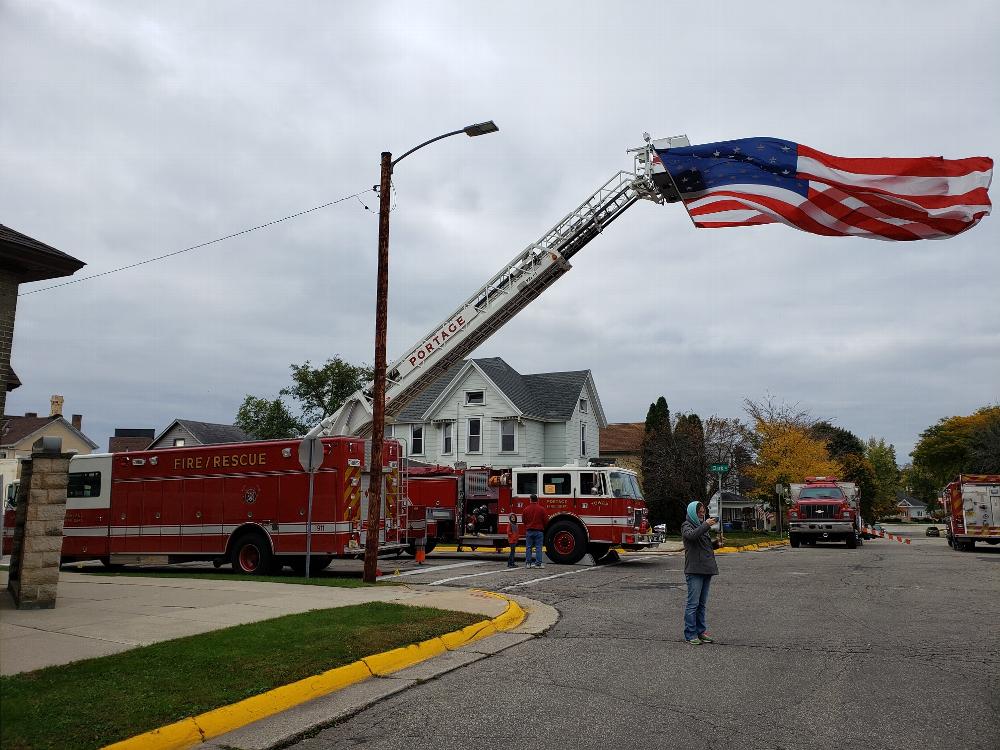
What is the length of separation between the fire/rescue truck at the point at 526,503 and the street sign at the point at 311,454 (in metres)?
3.76

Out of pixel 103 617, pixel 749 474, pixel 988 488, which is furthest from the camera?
pixel 749 474

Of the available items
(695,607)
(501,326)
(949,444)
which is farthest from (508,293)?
(949,444)

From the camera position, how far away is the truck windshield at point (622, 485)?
62.4ft

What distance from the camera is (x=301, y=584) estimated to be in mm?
13672

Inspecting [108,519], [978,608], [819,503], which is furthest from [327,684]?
[819,503]

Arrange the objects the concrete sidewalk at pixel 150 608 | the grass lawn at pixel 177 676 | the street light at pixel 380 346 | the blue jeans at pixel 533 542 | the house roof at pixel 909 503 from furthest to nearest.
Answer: the house roof at pixel 909 503
the blue jeans at pixel 533 542
the street light at pixel 380 346
the concrete sidewalk at pixel 150 608
the grass lawn at pixel 177 676

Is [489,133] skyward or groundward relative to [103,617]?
skyward

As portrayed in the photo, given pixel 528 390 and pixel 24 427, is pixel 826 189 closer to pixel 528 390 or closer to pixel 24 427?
pixel 528 390

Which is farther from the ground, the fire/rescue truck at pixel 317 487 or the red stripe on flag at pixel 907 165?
the red stripe on flag at pixel 907 165

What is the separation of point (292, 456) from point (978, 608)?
486 inches

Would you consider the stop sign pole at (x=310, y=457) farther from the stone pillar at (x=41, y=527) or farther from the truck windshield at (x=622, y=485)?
the truck windshield at (x=622, y=485)

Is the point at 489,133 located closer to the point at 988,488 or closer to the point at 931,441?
the point at 988,488

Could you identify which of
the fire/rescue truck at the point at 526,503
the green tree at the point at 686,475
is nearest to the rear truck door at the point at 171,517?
A: the fire/rescue truck at the point at 526,503

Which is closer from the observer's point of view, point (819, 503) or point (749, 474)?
point (819, 503)
